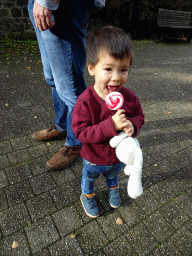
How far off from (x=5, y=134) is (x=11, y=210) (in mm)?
1377

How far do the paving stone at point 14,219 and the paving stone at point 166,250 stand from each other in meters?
1.27

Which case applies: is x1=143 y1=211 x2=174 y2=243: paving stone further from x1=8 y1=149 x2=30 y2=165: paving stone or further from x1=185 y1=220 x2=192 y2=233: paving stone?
x1=8 y1=149 x2=30 y2=165: paving stone

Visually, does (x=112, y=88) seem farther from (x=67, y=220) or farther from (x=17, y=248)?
(x=17, y=248)

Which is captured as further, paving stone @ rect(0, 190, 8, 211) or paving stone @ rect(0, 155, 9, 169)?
paving stone @ rect(0, 155, 9, 169)

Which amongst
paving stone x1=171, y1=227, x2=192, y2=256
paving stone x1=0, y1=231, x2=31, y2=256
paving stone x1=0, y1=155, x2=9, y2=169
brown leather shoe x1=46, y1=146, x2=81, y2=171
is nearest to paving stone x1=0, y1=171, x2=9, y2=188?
paving stone x1=0, y1=155, x2=9, y2=169

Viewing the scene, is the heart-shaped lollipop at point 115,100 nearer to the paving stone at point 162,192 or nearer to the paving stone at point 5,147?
the paving stone at point 162,192

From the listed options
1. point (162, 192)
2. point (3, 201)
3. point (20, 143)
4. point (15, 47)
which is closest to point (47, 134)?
point (20, 143)

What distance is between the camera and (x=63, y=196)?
224cm

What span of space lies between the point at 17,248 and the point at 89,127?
1.30 metres

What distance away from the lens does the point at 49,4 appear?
1545 mm

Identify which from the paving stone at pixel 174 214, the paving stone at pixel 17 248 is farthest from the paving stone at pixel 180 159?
the paving stone at pixel 17 248

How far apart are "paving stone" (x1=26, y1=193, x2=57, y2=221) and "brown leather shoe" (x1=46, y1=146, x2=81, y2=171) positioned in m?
0.37

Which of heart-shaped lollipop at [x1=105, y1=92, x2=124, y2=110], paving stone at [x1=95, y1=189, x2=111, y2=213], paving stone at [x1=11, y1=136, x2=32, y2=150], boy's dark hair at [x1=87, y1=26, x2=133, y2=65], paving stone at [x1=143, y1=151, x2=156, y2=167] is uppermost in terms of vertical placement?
boy's dark hair at [x1=87, y1=26, x2=133, y2=65]

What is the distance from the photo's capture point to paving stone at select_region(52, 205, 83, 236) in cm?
194
